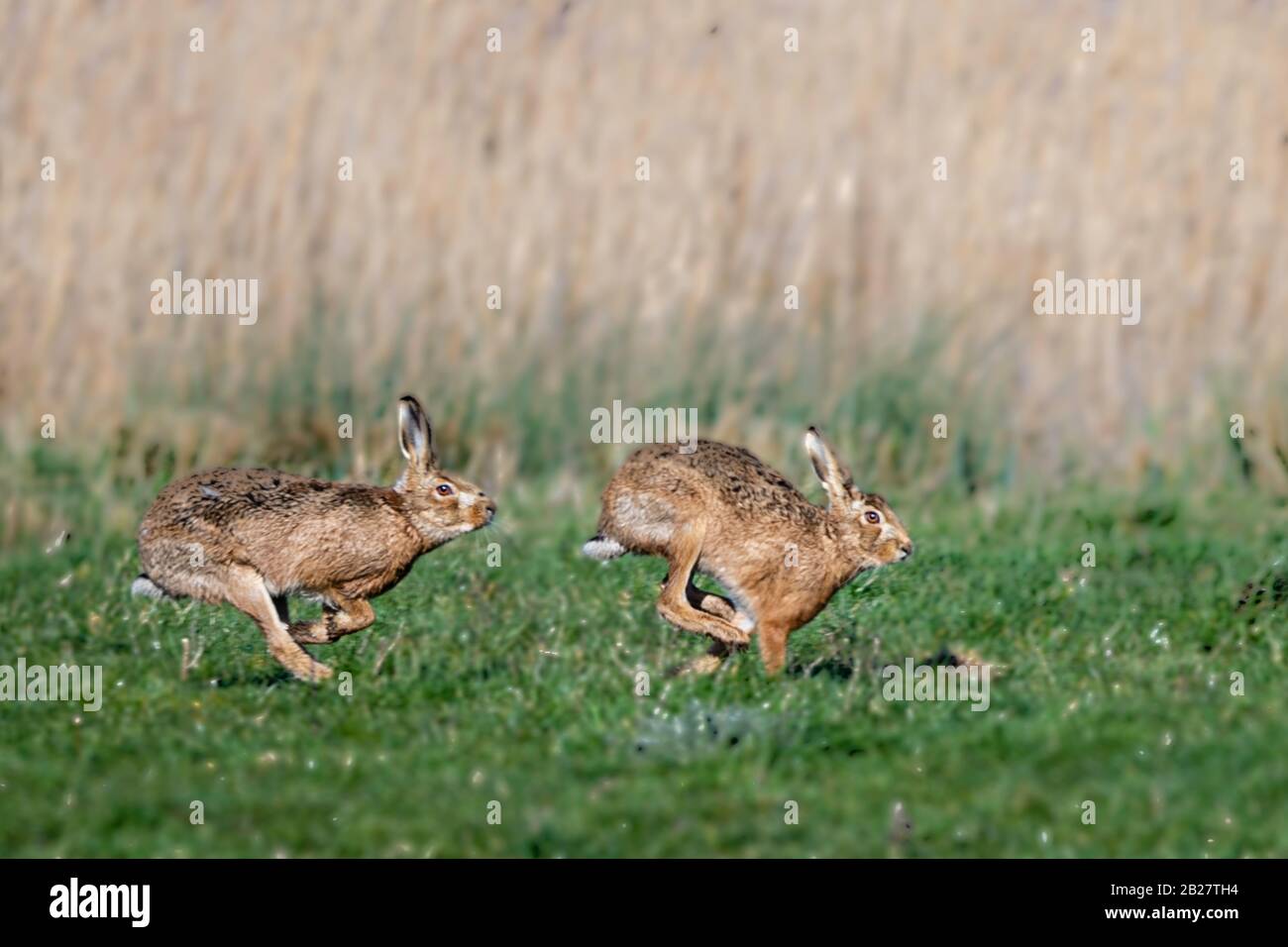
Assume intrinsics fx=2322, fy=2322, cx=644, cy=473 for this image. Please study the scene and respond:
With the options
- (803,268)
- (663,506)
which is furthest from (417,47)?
(663,506)

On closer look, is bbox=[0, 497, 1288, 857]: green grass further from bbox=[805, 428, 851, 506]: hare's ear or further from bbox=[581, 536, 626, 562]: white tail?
bbox=[805, 428, 851, 506]: hare's ear

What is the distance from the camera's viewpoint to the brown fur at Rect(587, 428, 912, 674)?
1067 centimetres

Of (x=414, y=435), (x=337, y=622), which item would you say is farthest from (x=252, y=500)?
(x=414, y=435)

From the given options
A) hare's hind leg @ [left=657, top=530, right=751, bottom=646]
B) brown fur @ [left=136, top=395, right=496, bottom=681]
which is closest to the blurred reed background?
brown fur @ [left=136, top=395, right=496, bottom=681]

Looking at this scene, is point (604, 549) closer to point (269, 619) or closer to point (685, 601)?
point (685, 601)

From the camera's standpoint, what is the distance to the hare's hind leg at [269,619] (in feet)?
34.3

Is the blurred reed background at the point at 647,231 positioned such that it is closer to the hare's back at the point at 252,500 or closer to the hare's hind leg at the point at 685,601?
the hare's back at the point at 252,500

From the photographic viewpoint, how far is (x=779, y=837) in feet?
28.3

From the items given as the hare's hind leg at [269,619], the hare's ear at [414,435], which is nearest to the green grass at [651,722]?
the hare's hind leg at [269,619]

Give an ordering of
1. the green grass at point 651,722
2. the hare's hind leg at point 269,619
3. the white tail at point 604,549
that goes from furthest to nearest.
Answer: the white tail at point 604,549
the hare's hind leg at point 269,619
the green grass at point 651,722

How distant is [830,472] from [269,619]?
106 inches

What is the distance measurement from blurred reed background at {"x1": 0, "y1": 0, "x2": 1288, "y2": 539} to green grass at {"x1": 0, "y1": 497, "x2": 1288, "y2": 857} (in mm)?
1577

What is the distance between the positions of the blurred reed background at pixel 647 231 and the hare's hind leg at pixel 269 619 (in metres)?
3.97

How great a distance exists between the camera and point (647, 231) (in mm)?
15242
